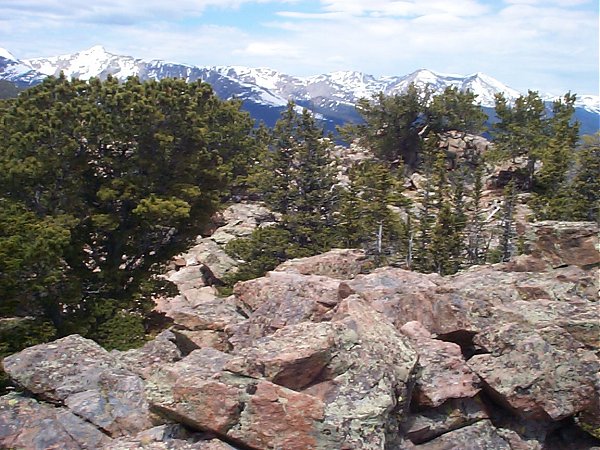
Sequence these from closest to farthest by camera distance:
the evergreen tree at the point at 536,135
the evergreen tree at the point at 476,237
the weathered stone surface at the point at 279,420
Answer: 1. the weathered stone surface at the point at 279,420
2. the evergreen tree at the point at 476,237
3. the evergreen tree at the point at 536,135

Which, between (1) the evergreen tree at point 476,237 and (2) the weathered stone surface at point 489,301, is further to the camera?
(1) the evergreen tree at point 476,237

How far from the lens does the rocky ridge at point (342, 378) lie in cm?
1022

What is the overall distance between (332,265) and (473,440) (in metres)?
14.4

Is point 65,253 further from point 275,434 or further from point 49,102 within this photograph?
point 275,434

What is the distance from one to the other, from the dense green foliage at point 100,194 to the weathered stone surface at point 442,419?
55.9 feet

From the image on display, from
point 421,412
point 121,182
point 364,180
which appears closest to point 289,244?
point 364,180

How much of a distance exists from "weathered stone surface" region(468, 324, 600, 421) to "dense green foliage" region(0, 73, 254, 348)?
1797 centimetres

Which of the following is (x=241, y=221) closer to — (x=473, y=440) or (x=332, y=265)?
(x=332, y=265)

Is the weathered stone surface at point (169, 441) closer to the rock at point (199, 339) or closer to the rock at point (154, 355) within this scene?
the rock at point (154, 355)

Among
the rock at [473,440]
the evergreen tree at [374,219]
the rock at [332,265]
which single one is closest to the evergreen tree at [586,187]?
the evergreen tree at [374,219]

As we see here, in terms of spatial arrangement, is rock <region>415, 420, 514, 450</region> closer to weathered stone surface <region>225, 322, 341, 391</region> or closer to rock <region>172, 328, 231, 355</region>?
weathered stone surface <region>225, 322, 341, 391</region>

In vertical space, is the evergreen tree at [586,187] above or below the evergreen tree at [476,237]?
above

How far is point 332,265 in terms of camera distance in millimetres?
25750

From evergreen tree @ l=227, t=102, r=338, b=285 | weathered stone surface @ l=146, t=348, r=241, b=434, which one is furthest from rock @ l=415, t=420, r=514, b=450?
evergreen tree @ l=227, t=102, r=338, b=285
